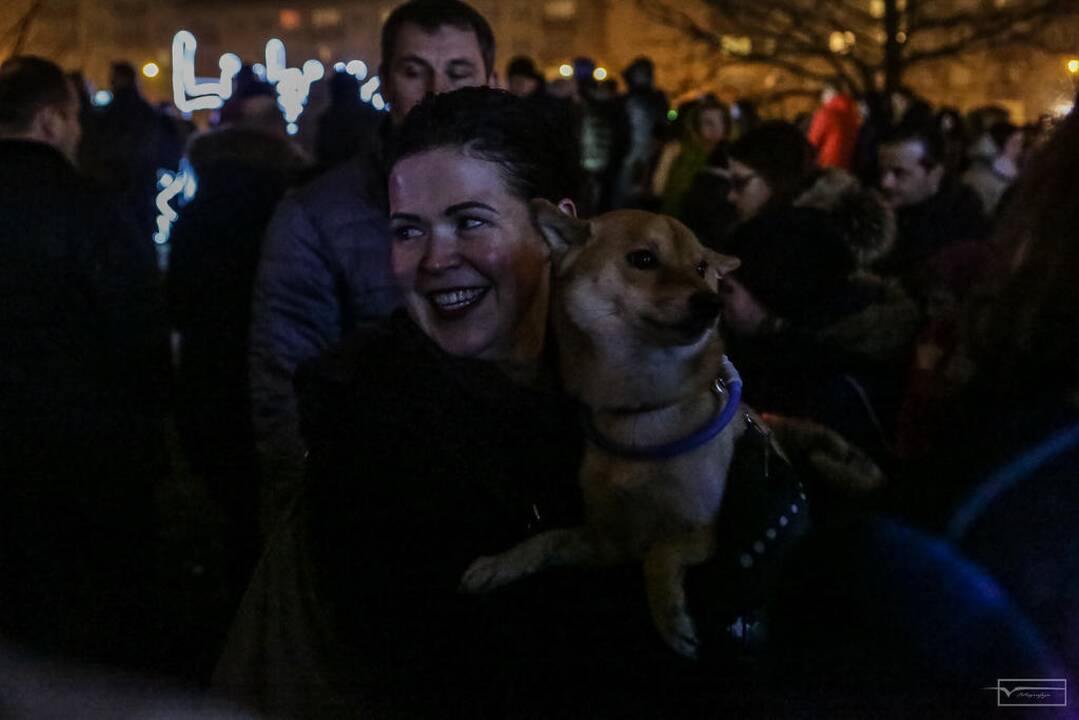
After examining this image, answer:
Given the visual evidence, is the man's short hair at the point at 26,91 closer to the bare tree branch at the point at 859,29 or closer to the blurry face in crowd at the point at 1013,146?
the blurry face in crowd at the point at 1013,146

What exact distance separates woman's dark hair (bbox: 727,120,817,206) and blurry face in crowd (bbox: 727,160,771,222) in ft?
0.07

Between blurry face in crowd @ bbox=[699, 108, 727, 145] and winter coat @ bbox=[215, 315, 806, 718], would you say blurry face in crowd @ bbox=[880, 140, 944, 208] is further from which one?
winter coat @ bbox=[215, 315, 806, 718]

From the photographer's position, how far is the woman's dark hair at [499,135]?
211cm

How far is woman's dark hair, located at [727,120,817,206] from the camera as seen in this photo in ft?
18.2

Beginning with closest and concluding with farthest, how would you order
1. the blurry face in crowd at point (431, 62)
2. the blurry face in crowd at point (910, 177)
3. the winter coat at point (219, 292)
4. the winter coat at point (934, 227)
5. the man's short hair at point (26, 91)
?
1. the blurry face in crowd at point (431, 62)
2. the man's short hair at point (26, 91)
3. the winter coat at point (219, 292)
4. the winter coat at point (934, 227)
5. the blurry face in crowd at point (910, 177)

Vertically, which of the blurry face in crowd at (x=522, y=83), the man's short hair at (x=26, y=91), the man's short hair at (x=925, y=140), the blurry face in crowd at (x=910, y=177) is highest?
the man's short hair at (x=26, y=91)

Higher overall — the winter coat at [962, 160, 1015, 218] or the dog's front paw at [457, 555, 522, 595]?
the dog's front paw at [457, 555, 522, 595]

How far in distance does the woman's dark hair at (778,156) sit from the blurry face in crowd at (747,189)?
2cm

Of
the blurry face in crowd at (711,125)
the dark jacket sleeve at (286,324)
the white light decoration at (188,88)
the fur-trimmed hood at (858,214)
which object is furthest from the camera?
the white light decoration at (188,88)

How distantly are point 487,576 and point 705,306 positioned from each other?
1.86 feet

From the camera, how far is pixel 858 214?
16.3 ft

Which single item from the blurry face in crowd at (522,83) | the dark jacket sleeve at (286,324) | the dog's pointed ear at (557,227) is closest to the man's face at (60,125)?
the dark jacket sleeve at (286,324)

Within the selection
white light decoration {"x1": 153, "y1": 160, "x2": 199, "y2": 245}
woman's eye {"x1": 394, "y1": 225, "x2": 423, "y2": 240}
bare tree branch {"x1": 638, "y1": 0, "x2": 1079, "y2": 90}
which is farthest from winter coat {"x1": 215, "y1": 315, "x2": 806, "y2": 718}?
bare tree branch {"x1": 638, "y1": 0, "x2": 1079, "y2": 90}

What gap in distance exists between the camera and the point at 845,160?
10.5 metres
